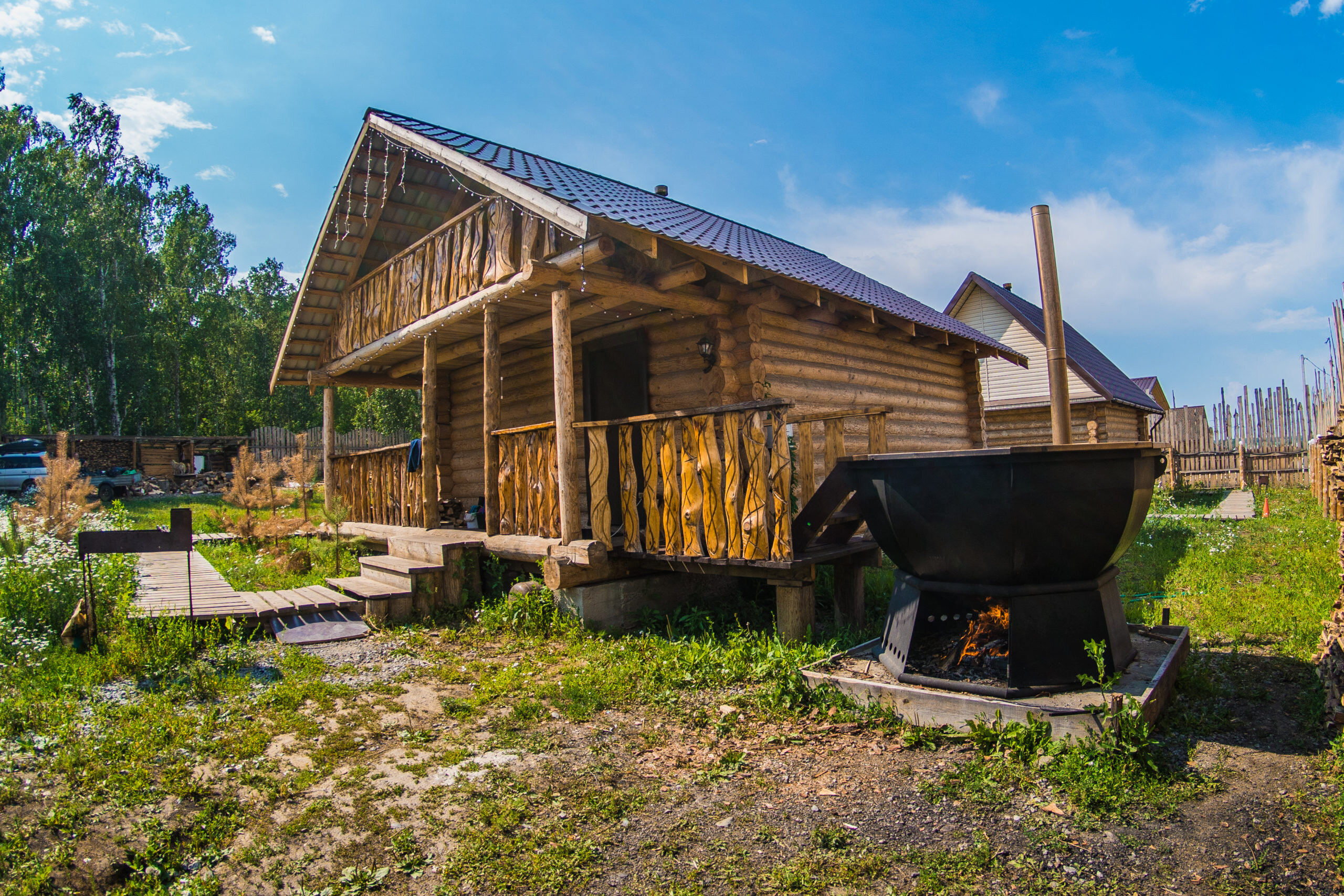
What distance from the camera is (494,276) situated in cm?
731

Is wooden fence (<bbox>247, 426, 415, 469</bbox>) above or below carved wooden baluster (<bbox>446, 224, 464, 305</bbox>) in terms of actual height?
below

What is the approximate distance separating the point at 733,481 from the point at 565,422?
1813mm

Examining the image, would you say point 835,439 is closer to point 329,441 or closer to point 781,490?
point 781,490

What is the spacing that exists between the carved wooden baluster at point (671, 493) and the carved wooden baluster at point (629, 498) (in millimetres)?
277

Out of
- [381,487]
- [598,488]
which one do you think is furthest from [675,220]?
[381,487]

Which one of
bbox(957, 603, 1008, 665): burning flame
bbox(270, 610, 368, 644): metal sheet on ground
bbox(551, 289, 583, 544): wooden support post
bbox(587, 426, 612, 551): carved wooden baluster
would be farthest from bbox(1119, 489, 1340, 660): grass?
bbox(270, 610, 368, 644): metal sheet on ground

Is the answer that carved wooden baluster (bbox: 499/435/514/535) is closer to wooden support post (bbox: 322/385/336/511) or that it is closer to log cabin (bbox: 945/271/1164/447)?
wooden support post (bbox: 322/385/336/511)

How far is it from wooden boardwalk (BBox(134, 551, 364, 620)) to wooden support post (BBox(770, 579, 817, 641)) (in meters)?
4.18

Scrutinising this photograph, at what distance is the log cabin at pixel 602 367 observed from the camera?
5.73 meters

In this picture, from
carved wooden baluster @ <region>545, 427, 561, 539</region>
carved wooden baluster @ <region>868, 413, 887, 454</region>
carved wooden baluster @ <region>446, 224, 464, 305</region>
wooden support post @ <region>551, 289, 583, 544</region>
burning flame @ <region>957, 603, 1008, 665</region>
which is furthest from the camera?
carved wooden baluster @ <region>446, 224, 464, 305</region>

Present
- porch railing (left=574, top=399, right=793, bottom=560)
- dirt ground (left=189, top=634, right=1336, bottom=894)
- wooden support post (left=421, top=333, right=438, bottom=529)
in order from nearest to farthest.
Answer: dirt ground (left=189, top=634, right=1336, bottom=894)
porch railing (left=574, top=399, right=793, bottom=560)
wooden support post (left=421, top=333, right=438, bottom=529)

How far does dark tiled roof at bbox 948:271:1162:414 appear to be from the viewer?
18875mm

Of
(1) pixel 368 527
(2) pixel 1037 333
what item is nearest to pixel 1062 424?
(1) pixel 368 527

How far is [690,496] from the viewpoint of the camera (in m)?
5.77
